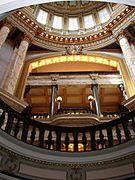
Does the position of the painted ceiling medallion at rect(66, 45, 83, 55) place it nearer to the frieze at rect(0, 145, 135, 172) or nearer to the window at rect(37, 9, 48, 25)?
the window at rect(37, 9, 48, 25)

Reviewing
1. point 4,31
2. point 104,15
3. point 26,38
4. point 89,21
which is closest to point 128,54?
point 26,38

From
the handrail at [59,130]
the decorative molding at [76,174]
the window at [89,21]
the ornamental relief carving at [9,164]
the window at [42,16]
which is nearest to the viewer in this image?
the ornamental relief carving at [9,164]

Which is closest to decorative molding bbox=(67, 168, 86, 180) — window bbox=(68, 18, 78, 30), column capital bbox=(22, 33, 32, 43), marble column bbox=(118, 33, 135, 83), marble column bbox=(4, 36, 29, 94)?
marble column bbox=(4, 36, 29, 94)

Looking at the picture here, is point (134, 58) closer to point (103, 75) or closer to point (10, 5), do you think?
point (103, 75)

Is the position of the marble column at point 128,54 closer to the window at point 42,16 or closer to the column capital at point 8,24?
the column capital at point 8,24

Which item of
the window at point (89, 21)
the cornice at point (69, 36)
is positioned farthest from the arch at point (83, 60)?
the window at point (89, 21)

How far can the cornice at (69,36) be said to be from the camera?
14.7m

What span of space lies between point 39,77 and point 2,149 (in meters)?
9.40

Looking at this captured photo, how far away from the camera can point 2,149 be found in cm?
470

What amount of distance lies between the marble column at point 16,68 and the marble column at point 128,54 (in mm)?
5804

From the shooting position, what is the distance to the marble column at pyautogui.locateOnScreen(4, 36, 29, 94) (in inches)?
437

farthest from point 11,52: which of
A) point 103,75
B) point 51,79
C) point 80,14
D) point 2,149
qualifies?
point 2,149

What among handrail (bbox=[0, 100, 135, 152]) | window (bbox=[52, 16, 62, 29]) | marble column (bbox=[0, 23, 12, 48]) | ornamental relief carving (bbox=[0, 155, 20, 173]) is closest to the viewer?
ornamental relief carving (bbox=[0, 155, 20, 173])

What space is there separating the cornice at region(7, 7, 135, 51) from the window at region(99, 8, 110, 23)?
268cm
